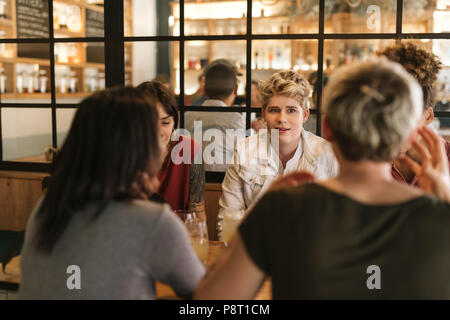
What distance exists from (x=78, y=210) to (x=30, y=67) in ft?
10.6

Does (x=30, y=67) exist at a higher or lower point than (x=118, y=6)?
lower

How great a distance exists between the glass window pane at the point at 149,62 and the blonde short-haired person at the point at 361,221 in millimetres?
5927

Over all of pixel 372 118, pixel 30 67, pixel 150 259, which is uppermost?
pixel 30 67

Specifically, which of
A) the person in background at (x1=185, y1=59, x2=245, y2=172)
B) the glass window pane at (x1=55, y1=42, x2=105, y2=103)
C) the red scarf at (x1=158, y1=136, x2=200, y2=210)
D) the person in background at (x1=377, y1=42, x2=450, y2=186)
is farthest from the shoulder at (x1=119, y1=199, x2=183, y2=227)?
the glass window pane at (x1=55, y1=42, x2=105, y2=103)

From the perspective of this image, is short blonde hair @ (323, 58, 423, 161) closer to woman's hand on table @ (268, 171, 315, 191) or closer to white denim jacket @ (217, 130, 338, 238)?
woman's hand on table @ (268, 171, 315, 191)

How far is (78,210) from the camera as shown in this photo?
41.4 inches

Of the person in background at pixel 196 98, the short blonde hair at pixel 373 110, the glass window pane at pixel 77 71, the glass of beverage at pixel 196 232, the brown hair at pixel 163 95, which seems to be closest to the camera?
the short blonde hair at pixel 373 110

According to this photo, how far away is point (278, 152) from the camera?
2326mm

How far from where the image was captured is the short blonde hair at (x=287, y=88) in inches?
86.5

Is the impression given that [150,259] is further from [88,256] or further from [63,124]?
[63,124]

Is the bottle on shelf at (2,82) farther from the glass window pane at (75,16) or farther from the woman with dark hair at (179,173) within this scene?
the woman with dark hair at (179,173)

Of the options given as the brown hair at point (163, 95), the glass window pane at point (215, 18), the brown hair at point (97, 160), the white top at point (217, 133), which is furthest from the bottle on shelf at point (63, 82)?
the brown hair at point (97, 160)

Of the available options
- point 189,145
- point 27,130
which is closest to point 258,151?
point 189,145

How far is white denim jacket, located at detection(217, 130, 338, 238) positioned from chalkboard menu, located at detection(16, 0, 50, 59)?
188cm
